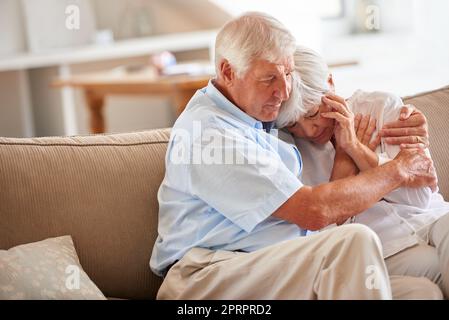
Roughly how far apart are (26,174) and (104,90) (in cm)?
271

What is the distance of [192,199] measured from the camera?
1.93 m

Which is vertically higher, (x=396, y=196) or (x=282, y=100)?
(x=282, y=100)

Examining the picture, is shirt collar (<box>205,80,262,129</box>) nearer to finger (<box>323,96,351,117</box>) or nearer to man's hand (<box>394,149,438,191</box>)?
finger (<box>323,96,351,117</box>)

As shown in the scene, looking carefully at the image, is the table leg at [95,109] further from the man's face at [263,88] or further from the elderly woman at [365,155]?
the man's face at [263,88]

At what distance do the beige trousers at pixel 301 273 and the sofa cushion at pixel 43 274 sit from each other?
205 mm

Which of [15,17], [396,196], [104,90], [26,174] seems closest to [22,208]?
[26,174]

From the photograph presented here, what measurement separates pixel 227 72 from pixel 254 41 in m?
0.12

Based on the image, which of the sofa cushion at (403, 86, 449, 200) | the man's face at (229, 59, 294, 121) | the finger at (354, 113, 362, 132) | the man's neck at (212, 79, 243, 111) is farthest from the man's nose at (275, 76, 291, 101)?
the sofa cushion at (403, 86, 449, 200)

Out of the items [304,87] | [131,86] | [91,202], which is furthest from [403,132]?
[131,86]

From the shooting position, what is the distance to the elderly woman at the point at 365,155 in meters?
1.97

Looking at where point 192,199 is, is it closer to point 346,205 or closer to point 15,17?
point 346,205

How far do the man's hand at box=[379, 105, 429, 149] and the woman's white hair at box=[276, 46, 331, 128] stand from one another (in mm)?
209

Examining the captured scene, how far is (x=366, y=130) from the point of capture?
219 cm

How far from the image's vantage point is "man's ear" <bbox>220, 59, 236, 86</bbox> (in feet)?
6.42
